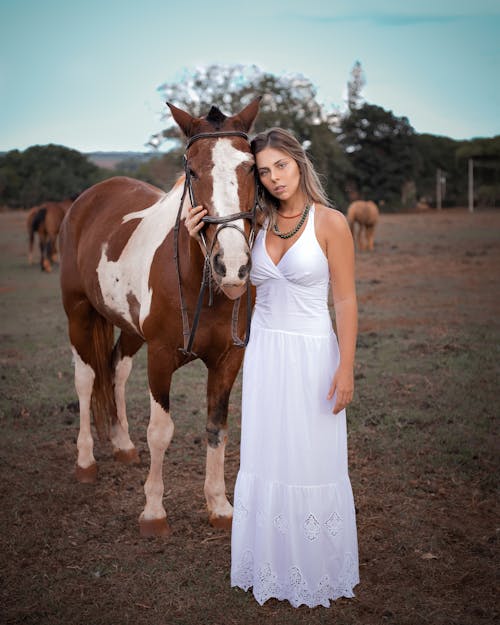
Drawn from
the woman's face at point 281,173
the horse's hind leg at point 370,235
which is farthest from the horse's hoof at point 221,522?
the horse's hind leg at point 370,235

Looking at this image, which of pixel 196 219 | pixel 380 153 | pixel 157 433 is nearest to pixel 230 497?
pixel 157 433

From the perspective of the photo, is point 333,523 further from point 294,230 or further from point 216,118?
point 216,118

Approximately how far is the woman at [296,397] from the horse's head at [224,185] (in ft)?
0.26

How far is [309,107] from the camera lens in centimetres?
2738

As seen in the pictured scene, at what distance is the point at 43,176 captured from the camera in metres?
32.4

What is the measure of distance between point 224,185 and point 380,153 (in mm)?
53163

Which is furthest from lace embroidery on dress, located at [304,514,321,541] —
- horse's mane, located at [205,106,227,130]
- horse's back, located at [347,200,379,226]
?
horse's back, located at [347,200,379,226]

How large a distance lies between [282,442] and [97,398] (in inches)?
88.9

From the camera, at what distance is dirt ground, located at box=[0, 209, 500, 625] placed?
285cm

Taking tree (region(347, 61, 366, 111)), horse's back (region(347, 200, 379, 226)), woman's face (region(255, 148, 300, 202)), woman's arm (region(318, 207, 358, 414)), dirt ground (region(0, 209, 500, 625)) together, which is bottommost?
dirt ground (region(0, 209, 500, 625))

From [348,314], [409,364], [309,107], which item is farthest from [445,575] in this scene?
[309,107]

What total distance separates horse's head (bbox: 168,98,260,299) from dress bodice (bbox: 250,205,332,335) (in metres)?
0.13

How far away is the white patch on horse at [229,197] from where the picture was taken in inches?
99.5

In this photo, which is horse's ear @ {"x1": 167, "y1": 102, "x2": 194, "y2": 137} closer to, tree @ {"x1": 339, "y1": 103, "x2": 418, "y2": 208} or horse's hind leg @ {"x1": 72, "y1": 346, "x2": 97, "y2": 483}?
horse's hind leg @ {"x1": 72, "y1": 346, "x2": 97, "y2": 483}
